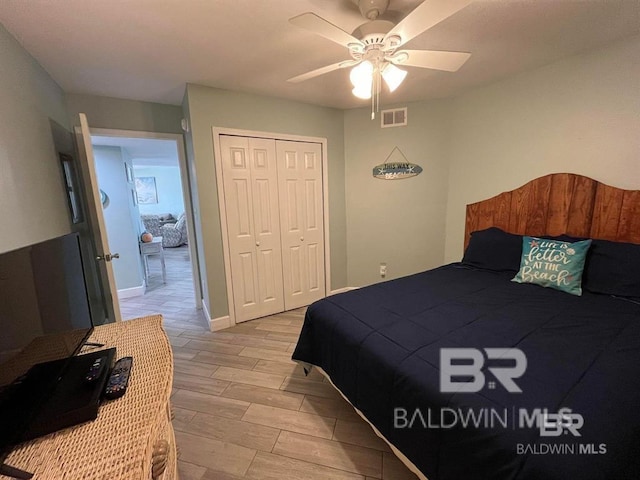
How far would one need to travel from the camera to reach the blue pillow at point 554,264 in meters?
1.94

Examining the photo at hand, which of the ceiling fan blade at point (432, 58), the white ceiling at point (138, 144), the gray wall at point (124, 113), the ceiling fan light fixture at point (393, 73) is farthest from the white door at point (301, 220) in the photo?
the ceiling fan blade at point (432, 58)

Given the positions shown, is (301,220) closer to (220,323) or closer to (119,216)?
(220,323)

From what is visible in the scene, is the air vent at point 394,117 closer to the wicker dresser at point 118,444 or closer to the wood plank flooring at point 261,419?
the wood plank flooring at point 261,419

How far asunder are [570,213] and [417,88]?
176 centimetres

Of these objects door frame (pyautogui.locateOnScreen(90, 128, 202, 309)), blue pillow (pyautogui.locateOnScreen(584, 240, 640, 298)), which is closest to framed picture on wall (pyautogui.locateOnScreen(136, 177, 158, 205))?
door frame (pyautogui.locateOnScreen(90, 128, 202, 309))

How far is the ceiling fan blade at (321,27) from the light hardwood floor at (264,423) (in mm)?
2149

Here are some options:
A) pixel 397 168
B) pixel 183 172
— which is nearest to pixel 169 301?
pixel 183 172

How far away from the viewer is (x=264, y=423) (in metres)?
1.75

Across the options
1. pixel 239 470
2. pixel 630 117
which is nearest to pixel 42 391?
pixel 239 470

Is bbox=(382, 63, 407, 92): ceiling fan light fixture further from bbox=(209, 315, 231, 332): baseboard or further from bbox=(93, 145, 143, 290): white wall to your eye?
bbox=(93, 145, 143, 290): white wall

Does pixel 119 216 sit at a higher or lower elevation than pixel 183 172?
lower

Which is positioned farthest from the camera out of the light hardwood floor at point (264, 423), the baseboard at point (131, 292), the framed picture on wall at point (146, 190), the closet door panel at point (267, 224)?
the framed picture on wall at point (146, 190)

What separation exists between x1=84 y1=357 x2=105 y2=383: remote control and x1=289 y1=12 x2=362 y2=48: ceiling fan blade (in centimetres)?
163

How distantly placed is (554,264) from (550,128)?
3.94 feet
